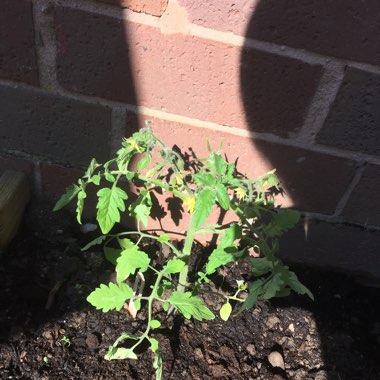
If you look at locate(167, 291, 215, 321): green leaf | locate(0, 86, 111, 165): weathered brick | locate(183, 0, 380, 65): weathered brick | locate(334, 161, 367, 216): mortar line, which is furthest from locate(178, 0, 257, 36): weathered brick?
locate(167, 291, 215, 321): green leaf

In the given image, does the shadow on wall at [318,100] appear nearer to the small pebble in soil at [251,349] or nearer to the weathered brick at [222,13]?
the weathered brick at [222,13]

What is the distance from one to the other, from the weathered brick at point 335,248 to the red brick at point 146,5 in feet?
2.38

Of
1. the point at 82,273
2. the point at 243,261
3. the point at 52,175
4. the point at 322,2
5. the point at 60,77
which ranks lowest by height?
the point at 82,273

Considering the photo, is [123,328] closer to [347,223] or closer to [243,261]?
[243,261]

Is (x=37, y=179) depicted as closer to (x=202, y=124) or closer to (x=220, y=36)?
(x=202, y=124)

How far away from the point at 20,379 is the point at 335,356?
80 centimetres

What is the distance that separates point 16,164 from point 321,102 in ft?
2.84

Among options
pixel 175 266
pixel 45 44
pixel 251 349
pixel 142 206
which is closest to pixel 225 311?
pixel 251 349

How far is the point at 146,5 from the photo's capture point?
3.03 ft

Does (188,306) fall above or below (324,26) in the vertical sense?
below

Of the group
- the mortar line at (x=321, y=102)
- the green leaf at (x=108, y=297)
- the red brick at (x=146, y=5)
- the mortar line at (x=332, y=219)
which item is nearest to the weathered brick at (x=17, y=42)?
the red brick at (x=146, y=5)

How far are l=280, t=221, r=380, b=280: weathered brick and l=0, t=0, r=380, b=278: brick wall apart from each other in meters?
0.02

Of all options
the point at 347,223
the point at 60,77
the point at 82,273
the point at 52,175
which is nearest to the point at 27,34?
the point at 60,77

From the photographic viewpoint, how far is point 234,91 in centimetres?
103
